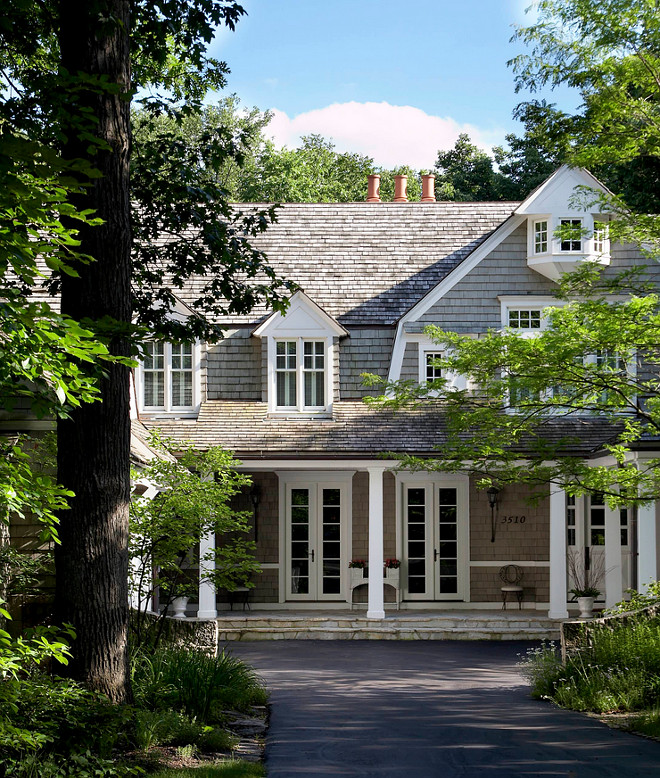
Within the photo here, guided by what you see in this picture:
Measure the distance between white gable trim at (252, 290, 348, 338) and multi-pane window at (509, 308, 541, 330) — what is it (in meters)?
3.34

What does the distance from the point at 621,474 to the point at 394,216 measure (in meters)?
11.6

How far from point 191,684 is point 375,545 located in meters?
9.64

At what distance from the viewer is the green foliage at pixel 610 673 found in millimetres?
10664

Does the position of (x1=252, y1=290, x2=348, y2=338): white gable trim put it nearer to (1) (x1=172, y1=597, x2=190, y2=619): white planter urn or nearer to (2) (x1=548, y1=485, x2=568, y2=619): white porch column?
(2) (x1=548, y1=485, x2=568, y2=619): white porch column

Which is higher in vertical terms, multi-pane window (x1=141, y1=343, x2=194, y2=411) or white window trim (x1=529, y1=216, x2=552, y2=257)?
white window trim (x1=529, y1=216, x2=552, y2=257)

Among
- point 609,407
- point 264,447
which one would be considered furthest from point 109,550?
point 264,447

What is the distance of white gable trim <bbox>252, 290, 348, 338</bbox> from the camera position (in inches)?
800

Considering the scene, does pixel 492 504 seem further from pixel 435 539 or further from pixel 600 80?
pixel 600 80

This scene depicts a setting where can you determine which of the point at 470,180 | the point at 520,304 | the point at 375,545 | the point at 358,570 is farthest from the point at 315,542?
the point at 470,180

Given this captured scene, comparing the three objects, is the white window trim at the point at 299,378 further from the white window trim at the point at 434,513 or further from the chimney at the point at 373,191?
the chimney at the point at 373,191

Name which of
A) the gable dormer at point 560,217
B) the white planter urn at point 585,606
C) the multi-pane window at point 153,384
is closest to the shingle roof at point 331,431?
the multi-pane window at point 153,384

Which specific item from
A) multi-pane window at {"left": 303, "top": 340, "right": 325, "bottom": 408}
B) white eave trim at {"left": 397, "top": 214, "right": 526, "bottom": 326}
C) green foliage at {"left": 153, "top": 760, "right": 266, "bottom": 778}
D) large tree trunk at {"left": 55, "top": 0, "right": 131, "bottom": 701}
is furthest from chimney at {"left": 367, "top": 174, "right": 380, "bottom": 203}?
green foliage at {"left": 153, "top": 760, "right": 266, "bottom": 778}

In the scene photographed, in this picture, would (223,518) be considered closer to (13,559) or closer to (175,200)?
(13,559)

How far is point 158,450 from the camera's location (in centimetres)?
1344
